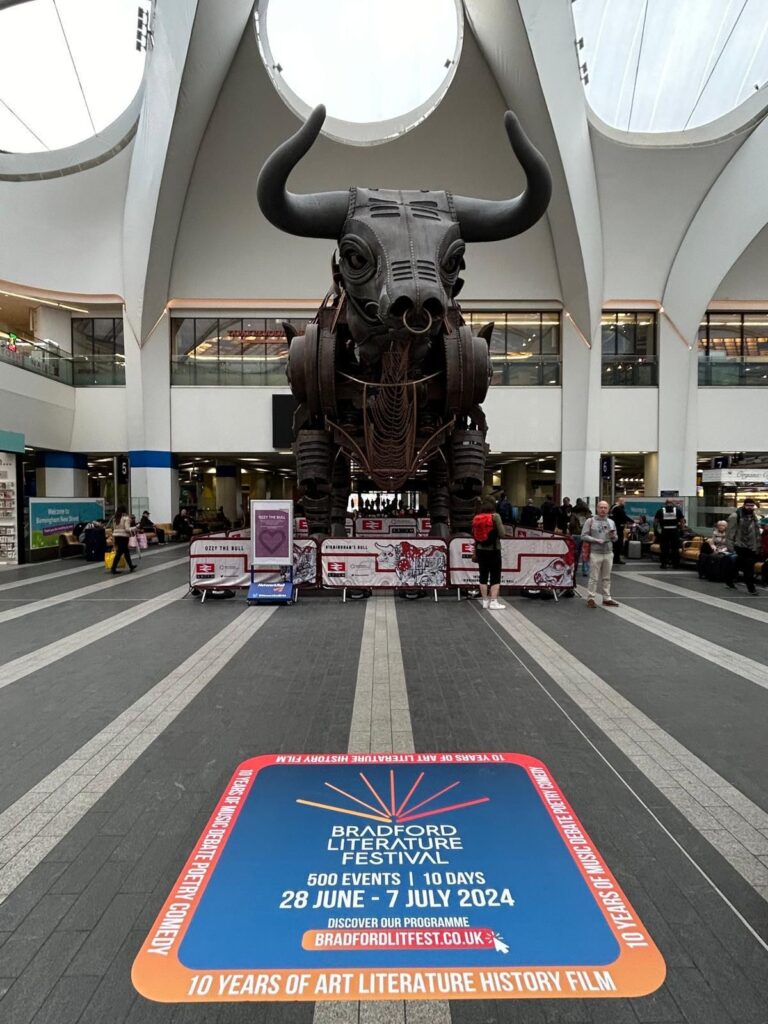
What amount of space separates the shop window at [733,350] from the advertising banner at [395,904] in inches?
1014

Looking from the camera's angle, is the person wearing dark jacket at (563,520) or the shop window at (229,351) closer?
the person wearing dark jacket at (563,520)

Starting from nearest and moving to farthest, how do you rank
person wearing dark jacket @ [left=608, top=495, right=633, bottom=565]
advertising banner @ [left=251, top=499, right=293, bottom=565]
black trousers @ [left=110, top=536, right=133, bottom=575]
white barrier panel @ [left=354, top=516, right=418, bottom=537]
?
advertising banner @ [left=251, top=499, right=293, bottom=565] → black trousers @ [left=110, top=536, right=133, bottom=575] → white barrier panel @ [left=354, top=516, right=418, bottom=537] → person wearing dark jacket @ [left=608, top=495, right=633, bottom=565]

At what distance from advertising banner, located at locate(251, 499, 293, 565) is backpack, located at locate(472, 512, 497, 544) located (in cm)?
309

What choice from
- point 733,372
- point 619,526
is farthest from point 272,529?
point 733,372

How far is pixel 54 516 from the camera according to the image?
16688 millimetres

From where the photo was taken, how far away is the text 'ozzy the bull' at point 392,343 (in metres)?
7.88

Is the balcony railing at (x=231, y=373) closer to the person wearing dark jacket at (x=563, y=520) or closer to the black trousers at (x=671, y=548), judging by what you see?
the person wearing dark jacket at (x=563, y=520)

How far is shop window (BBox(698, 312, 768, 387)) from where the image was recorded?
23.8 m

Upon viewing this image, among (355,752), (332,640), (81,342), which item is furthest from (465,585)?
(81,342)

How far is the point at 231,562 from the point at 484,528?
14.9ft

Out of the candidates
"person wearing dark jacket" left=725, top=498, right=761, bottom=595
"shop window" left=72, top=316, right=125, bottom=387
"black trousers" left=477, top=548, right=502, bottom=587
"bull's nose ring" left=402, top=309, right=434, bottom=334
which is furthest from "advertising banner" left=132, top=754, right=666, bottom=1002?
"shop window" left=72, top=316, right=125, bottom=387

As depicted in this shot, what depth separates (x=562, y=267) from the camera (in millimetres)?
22672

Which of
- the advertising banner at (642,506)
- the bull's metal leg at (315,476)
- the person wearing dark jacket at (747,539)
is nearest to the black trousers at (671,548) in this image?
the person wearing dark jacket at (747,539)

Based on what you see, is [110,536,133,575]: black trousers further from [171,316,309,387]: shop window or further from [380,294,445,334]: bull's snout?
[171,316,309,387]: shop window
